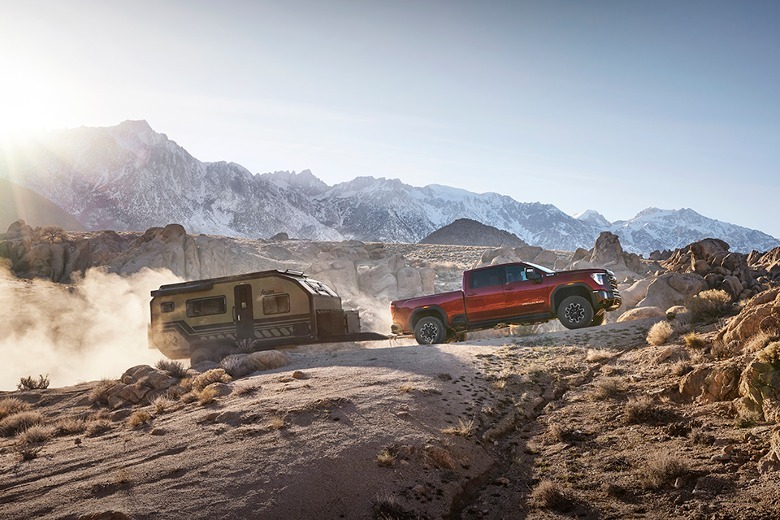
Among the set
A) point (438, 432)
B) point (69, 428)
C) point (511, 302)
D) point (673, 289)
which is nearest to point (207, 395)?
point (69, 428)

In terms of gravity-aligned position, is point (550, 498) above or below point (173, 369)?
below

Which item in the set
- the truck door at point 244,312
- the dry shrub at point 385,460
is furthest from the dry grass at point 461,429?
the truck door at point 244,312

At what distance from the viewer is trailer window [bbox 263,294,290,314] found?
62.3 ft

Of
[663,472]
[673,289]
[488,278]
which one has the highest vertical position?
[488,278]

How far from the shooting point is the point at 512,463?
8.62 m

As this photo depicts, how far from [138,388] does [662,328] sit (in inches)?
537

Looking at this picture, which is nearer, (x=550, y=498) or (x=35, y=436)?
(x=550, y=498)

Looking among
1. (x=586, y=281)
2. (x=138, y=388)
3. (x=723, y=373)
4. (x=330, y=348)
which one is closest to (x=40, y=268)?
(x=330, y=348)

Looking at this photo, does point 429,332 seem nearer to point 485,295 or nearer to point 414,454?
point 485,295

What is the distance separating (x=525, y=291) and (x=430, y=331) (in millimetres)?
3527

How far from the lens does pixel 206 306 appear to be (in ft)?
64.6

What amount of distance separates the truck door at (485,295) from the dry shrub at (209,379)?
7.94m

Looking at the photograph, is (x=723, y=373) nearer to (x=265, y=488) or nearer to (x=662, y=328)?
(x=662, y=328)

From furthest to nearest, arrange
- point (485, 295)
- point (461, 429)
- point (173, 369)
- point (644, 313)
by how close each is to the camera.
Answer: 1. point (644, 313)
2. point (485, 295)
3. point (173, 369)
4. point (461, 429)
